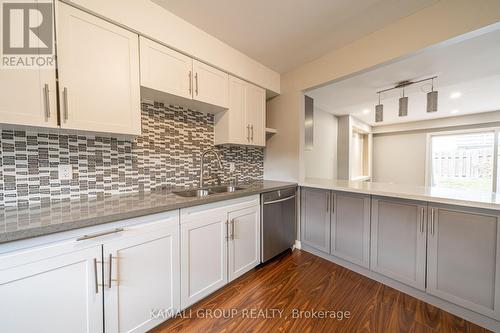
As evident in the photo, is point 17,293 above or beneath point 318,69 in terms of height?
beneath

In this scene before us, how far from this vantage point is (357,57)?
1911 millimetres

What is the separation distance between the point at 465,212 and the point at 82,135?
115 inches

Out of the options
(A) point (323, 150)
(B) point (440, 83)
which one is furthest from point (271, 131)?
(B) point (440, 83)

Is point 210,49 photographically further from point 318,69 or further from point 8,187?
point 8,187

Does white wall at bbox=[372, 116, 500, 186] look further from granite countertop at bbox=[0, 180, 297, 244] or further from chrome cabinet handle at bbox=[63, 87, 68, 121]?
chrome cabinet handle at bbox=[63, 87, 68, 121]

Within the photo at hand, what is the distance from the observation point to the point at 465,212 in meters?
1.38

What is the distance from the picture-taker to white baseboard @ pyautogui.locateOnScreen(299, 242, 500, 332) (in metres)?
1.32

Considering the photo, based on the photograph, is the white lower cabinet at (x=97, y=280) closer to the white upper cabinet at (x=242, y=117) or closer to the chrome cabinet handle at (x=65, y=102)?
the chrome cabinet handle at (x=65, y=102)

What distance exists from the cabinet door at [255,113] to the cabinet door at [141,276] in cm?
144

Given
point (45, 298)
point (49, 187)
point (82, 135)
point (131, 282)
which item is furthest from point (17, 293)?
point (82, 135)

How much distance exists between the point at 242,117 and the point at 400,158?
5676 millimetres

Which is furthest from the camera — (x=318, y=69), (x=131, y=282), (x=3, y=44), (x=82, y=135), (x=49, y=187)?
(x=318, y=69)

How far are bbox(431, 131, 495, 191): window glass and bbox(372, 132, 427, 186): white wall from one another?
0.26 metres

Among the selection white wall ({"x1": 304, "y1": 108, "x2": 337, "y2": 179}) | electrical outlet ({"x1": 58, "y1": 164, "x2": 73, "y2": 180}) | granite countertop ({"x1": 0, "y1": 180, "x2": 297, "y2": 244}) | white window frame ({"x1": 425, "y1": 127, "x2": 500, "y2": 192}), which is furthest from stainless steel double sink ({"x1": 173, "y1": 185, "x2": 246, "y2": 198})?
white window frame ({"x1": 425, "y1": 127, "x2": 500, "y2": 192})
